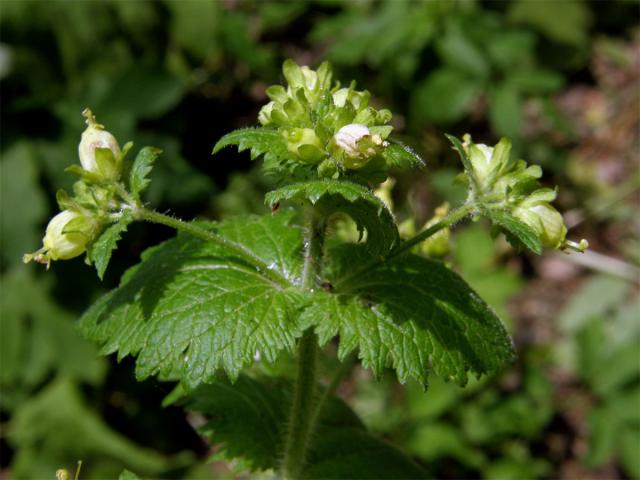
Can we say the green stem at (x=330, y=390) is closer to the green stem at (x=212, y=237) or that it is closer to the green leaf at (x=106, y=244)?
the green stem at (x=212, y=237)

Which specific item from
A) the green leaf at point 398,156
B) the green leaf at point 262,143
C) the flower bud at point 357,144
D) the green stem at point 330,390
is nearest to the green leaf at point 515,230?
the green leaf at point 398,156

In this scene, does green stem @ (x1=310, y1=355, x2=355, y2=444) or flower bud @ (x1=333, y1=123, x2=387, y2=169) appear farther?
green stem @ (x1=310, y1=355, x2=355, y2=444)

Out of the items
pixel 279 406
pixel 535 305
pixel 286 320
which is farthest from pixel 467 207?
pixel 535 305

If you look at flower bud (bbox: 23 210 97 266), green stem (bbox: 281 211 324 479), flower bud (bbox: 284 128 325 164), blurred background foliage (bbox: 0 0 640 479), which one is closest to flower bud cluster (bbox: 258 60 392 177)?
flower bud (bbox: 284 128 325 164)

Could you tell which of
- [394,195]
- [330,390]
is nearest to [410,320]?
[330,390]

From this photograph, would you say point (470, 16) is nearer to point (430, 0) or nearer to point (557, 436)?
point (430, 0)

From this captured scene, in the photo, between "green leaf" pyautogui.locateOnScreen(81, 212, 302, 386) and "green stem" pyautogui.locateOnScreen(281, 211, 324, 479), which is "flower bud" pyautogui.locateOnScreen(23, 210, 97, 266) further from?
"green stem" pyautogui.locateOnScreen(281, 211, 324, 479)

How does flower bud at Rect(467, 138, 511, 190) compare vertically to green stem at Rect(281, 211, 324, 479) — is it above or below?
above

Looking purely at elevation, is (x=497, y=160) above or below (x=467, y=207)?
above

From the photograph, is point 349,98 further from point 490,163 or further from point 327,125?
point 490,163
